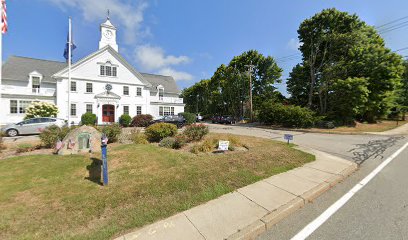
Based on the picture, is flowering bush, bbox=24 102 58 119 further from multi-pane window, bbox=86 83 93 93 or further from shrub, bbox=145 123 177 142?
shrub, bbox=145 123 177 142

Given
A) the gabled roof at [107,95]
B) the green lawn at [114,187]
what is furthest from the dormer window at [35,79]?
the green lawn at [114,187]

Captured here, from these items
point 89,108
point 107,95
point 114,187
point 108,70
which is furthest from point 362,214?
point 108,70

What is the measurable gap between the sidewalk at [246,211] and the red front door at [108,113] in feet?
82.7

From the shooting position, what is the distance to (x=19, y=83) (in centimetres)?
2319

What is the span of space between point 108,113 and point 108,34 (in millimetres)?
12427

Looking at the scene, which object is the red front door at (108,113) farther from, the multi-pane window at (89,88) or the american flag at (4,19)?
the american flag at (4,19)

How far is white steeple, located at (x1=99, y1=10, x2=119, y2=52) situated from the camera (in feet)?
90.4

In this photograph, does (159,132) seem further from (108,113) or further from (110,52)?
(110,52)

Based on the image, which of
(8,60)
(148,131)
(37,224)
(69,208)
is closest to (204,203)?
(69,208)

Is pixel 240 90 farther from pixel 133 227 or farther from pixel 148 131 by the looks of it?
pixel 133 227

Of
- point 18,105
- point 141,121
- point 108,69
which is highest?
point 108,69

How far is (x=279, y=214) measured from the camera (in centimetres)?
358

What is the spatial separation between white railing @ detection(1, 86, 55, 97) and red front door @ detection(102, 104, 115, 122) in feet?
19.6

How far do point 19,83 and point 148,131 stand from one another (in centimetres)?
2442
